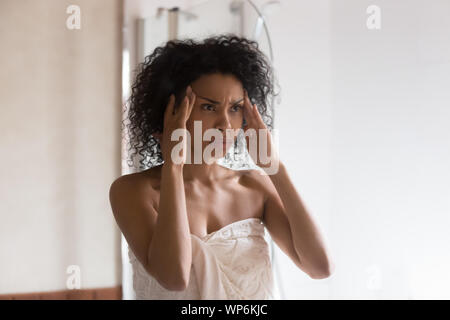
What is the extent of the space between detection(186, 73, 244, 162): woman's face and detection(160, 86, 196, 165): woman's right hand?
1 centimetres

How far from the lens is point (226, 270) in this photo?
0.61m

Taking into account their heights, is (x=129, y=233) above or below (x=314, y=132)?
below

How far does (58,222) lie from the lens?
119 centimetres

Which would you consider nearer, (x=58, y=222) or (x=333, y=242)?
(x=333, y=242)

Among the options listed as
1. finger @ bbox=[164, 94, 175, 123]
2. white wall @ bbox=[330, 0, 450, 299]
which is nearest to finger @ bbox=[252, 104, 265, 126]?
finger @ bbox=[164, 94, 175, 123]

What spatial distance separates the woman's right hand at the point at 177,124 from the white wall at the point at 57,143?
2.03 ft

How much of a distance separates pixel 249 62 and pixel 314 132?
0.52 meters

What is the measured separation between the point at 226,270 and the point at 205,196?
11cm

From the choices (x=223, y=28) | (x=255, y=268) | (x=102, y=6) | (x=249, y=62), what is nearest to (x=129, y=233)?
(x=255, y=268)

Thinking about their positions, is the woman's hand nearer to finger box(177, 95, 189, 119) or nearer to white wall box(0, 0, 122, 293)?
finger box(177, 95, 189, 119)

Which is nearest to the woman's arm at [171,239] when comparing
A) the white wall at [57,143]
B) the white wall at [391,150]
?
the white wall at [391,150]

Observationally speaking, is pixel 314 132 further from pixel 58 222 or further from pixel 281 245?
pixel 58 222
